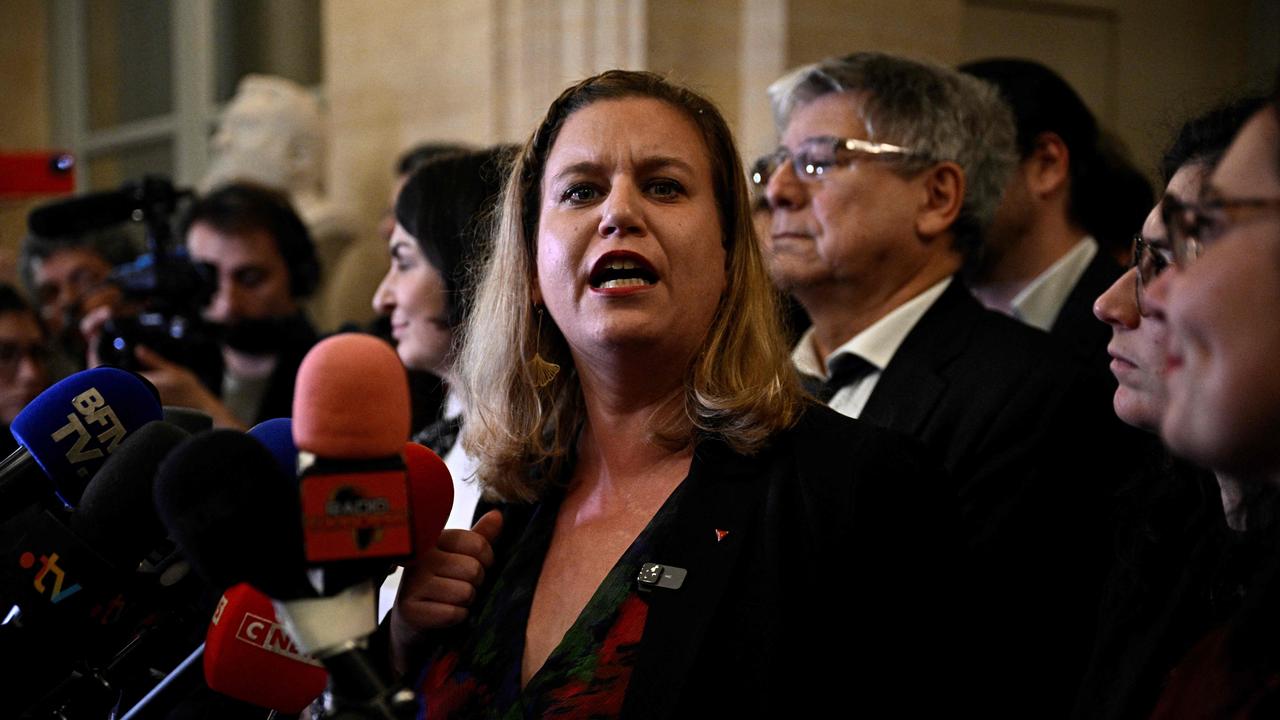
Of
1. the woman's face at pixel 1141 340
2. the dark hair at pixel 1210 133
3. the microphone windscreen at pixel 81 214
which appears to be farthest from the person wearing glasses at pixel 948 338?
the microphone windscreen at pixel 81 214

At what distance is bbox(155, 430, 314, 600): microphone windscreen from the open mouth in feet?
2.64

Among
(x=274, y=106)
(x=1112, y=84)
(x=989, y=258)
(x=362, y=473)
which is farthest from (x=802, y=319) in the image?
(x=274, y=106)

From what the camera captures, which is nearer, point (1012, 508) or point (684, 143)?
point (684, 143)

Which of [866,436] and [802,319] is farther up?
[866,436]

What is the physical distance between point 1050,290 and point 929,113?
733mm

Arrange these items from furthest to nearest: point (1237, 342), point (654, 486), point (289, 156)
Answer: point (289, 156) < point (654, 486) < point (1237, 342)

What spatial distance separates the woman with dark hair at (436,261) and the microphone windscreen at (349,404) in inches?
57.0

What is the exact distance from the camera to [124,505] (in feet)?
5.02

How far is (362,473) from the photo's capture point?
137 centimetres

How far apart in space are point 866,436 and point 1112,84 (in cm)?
418

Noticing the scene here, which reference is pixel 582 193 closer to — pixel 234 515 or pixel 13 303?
pixel 234 515

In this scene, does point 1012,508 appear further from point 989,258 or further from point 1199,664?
point 989,258

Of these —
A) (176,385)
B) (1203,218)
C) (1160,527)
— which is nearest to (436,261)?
(176,385)

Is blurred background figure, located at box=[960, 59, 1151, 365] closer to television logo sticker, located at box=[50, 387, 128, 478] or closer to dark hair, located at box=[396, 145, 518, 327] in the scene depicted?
dark hair, located at box=[396, 145, 518, 327]
